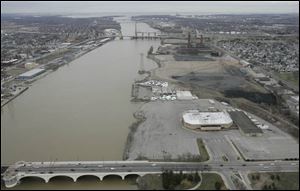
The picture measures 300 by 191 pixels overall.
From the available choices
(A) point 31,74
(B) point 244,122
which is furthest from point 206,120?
(A) point 31,74

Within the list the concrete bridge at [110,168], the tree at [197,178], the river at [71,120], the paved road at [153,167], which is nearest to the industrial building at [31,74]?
the river at [71,120]

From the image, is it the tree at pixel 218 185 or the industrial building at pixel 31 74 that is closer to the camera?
the tree at pixel 218 185

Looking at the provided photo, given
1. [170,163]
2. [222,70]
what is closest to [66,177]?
[170,163]

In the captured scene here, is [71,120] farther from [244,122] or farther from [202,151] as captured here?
[244,122]

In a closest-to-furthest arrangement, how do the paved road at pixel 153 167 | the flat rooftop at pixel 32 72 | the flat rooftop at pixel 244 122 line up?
the paved road at pixel 153 167 → the flat rooftop at pixel 244 122 → the flat rooftop at pixel 32 72

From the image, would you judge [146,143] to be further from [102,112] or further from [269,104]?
[269,104]

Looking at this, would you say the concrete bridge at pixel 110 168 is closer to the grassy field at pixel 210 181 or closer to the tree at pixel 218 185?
the grassy field at pixel 210 181

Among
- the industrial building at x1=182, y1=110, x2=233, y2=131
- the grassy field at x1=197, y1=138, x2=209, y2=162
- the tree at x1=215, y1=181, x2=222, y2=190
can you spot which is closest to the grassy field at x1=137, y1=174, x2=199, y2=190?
the tree at x1=215, y1=181, x2=222, y2=190
